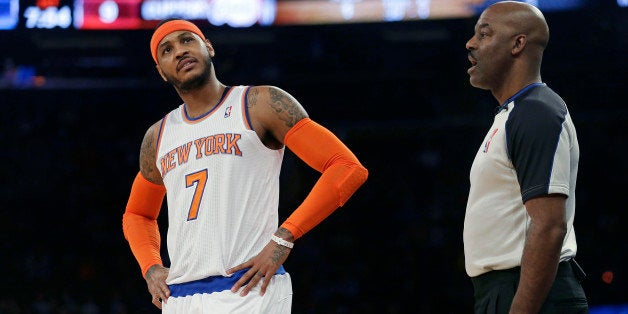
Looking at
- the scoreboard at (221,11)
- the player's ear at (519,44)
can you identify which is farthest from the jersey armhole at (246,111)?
the scoreboard at (221,11)

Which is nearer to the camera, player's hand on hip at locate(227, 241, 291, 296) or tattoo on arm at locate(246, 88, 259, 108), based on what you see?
player's hand on hip at locate(227, 241, 291, 296)

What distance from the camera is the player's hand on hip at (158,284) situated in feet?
12.0

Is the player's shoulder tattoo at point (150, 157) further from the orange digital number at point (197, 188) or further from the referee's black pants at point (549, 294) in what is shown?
the referee's black pants at point (549, 294)

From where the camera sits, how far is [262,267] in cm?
339

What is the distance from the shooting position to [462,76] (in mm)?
12828

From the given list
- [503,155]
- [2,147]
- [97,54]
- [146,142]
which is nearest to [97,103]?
[2,147]

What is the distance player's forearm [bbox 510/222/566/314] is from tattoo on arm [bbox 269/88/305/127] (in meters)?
1.36

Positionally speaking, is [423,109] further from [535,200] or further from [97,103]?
[535,200]

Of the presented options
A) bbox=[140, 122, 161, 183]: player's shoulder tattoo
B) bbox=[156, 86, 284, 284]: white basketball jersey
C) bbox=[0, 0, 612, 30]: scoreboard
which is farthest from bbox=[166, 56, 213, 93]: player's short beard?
bbox=[0, 0, 612, 30]: scoreboard

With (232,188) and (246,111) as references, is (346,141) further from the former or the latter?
(232,188)

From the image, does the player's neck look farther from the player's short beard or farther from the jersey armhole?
the jersey armhole

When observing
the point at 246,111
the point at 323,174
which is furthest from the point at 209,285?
the point at 246,111

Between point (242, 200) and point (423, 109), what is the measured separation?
10.5 m

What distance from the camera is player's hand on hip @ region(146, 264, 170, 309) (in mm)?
3658
